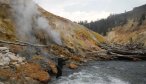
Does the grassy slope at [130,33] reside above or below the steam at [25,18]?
below

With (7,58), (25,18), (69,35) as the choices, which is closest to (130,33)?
(69,35)

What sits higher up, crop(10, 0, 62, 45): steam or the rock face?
crop(10, 0, 62, 45): steam

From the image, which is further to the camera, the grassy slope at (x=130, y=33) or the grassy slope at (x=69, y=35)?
the grassy slope at (x=130, y=33)

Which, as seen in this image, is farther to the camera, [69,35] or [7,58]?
[69,35]

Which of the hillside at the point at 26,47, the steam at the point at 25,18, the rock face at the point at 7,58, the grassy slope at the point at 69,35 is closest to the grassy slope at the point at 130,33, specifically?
the grassy slope at the point at 69,35

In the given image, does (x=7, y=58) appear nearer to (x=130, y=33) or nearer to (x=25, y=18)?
(x=25, y=18)

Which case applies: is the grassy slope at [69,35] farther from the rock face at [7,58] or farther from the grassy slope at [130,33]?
the grassy slope at [130,33]

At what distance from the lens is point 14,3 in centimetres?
3916

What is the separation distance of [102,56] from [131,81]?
28.0 meters

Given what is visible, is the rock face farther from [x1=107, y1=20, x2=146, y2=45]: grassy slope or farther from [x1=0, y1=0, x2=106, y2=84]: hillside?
[x1=107, y1=20, x2=146, y2=45]: grassy slope

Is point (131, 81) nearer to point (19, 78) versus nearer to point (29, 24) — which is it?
point (19, 78)

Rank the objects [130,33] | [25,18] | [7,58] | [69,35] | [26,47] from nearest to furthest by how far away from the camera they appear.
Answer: [7,58], [26,47], [25,18], [69,35], [130,33]

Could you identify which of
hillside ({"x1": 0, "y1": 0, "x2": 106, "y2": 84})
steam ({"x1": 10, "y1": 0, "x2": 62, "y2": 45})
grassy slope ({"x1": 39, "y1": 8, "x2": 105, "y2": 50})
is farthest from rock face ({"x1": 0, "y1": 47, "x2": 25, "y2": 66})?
grassy slope ({"x1": 39, "y1": 8, "x2": 105, "y2": 50})

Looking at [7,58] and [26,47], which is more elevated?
[26,47]
